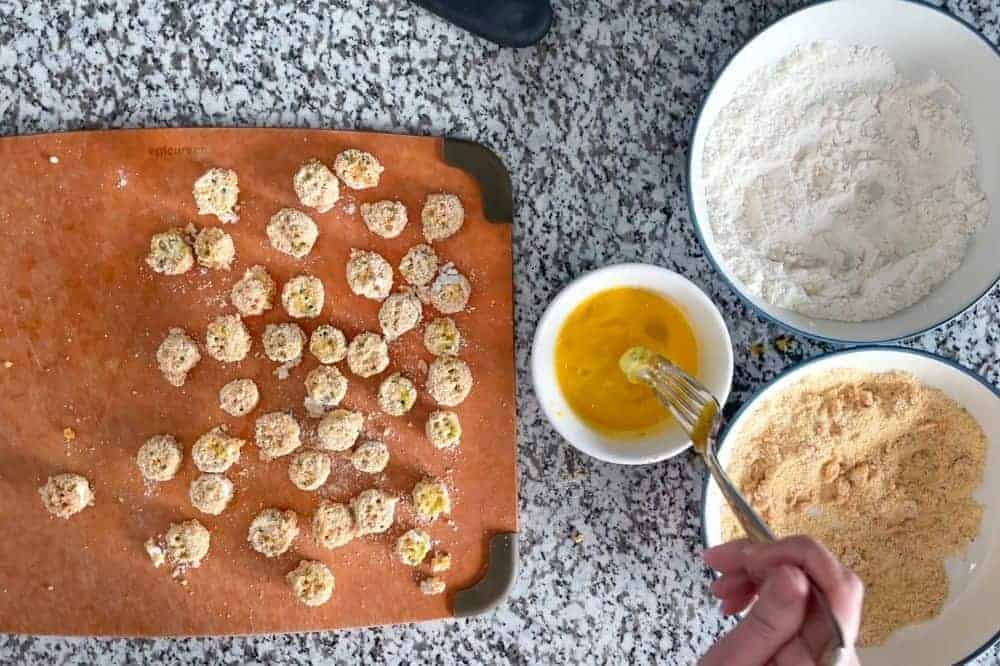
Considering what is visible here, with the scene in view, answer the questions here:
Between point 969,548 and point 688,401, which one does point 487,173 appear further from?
point 969,548

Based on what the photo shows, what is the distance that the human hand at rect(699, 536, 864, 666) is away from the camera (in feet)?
1.96

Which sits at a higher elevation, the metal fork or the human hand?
the human hand

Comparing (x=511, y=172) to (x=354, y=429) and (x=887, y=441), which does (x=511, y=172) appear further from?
(x=887, y=441)

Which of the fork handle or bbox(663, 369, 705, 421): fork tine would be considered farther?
bbox(663, 369, 705, 421): fork tine

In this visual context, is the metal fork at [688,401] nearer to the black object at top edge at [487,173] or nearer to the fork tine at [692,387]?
the fork tine at [692,387]

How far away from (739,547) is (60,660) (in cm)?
73

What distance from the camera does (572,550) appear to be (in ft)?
3.12

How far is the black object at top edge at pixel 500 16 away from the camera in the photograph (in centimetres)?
91

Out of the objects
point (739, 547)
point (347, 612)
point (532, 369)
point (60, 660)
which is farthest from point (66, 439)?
point (739, 547)

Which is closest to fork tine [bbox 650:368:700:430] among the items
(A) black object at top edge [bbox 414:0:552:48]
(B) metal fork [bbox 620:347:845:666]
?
(B) metal fork [bbox 620:347:845:666]

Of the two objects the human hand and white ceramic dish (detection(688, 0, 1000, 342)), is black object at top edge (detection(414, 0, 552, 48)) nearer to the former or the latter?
white ceramic dish (detection(688, 0, 1000, 342))

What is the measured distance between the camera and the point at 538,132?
3.07 feet

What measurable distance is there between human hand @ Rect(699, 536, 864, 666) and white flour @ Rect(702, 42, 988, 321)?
33cm

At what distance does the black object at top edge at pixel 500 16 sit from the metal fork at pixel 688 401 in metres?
0.35
